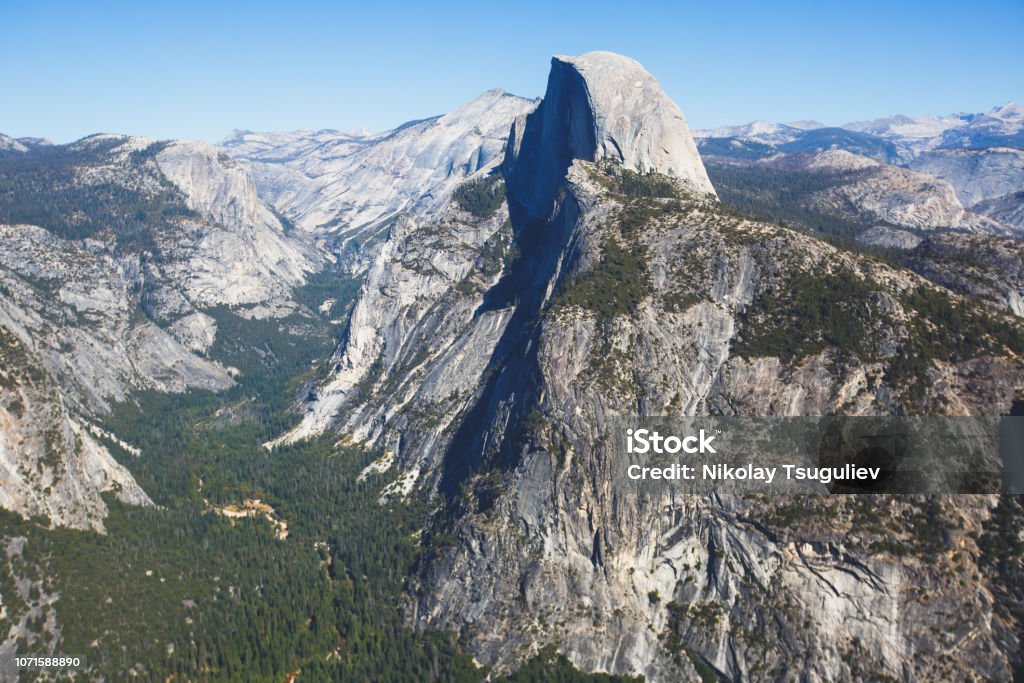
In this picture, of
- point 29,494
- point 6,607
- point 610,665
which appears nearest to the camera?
point 6,607

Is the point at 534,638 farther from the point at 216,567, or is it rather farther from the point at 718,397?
the point at 216,567

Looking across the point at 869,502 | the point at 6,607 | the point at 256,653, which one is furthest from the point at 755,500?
the point at 6,607

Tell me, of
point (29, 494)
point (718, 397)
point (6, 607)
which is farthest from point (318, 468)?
point (718, 397)

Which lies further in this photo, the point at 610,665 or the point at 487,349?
the point at 487,349

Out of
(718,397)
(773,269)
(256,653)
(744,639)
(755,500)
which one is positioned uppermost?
(773,269)

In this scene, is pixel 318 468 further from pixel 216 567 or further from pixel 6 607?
pixel 6 607

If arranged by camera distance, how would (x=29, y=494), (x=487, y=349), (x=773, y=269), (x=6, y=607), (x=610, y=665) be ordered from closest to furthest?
1. (x=6, y=607)
2. (x=610, y=665)
3. (x=29, y=494)
4. (x=773, y=269)
5. (x=487, y=349)

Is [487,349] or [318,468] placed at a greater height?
[487,349]
